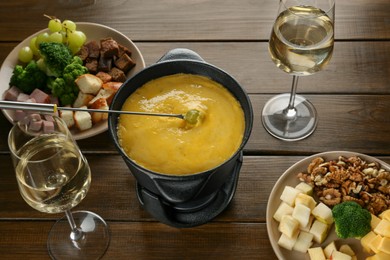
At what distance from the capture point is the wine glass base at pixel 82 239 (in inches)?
50.1

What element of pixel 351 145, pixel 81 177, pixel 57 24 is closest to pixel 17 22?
pixel 57 24

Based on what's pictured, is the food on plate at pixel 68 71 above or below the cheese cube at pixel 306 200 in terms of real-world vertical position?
above

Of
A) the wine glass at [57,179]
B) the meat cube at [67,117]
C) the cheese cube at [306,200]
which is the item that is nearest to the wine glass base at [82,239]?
the wine glass at [57,179]

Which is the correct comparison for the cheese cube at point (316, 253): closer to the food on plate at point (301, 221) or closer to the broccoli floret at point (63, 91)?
the food on plate at point (301, 221)

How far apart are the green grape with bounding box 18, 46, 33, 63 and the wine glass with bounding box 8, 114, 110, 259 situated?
16.3 inches

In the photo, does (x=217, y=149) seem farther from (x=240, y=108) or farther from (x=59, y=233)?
(x=59, y=233)

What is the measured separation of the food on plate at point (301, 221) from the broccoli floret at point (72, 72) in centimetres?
62

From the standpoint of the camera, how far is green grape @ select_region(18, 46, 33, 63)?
156 centimetres

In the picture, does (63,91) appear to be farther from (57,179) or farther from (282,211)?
(282,211)

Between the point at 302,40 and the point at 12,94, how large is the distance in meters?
0.76

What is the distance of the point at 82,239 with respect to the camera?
1.30 metres

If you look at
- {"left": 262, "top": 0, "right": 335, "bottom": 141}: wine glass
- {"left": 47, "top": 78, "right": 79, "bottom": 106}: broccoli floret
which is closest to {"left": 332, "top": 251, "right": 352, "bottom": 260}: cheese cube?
{"left": 262, "top": 0, "right": 335, "bottom": 141}: wine glass

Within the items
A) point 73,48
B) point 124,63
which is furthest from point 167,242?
point 73,48

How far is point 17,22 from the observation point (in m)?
1.71
